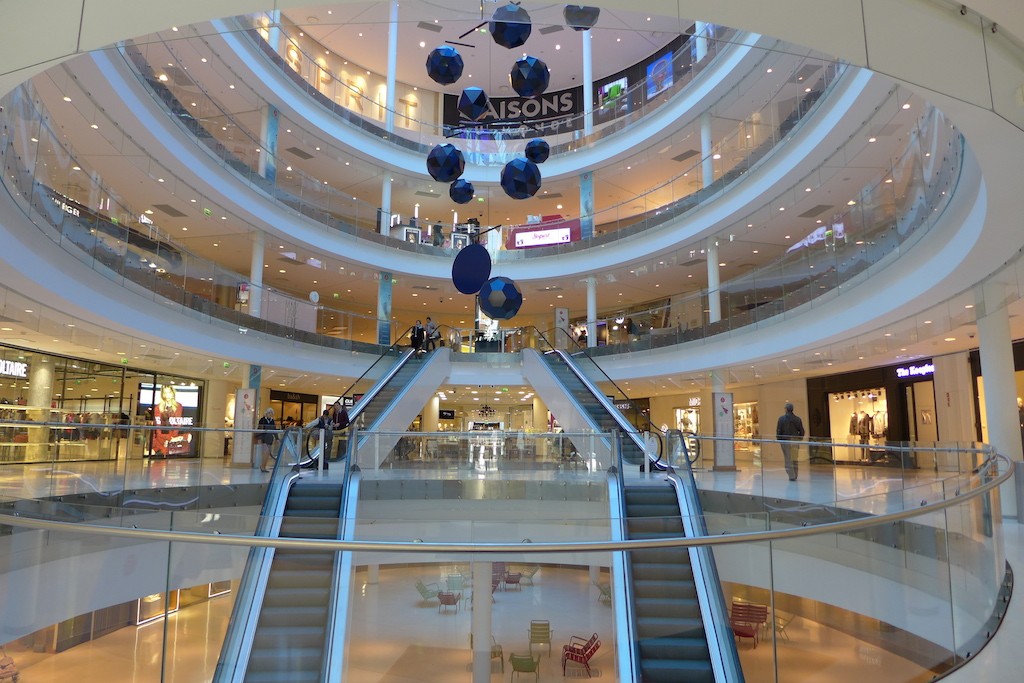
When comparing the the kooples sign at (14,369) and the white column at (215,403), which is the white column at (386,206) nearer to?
the white column at (215,403)

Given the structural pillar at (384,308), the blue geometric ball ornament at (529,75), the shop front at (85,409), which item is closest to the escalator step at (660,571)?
the blue geometric ball ornament at (529,75)

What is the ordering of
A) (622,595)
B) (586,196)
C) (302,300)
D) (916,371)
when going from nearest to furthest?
(622,595), (916,371), (302,300), (586,196)

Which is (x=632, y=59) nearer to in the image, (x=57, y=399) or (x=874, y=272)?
(x=874, y=272)

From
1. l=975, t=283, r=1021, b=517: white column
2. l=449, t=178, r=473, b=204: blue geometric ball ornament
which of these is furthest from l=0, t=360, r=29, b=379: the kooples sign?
l=975, t=283, r=1021, b=517: white column

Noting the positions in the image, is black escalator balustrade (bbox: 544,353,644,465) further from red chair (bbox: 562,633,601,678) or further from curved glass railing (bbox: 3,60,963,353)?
red chair (bbox: 562,633,601,678)

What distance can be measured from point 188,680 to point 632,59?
29536mm

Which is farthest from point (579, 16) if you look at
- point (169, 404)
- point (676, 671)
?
point (169, 404)

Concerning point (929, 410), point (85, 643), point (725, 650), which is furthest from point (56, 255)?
point (929, 410)

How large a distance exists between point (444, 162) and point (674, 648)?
6.33 metres

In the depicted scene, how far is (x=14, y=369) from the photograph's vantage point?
50.2 feet

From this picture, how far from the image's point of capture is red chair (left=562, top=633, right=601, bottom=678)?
3710 mm

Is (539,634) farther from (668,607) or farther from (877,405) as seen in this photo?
(877,405)

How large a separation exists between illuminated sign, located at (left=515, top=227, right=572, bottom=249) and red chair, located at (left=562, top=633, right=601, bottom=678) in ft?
66.2

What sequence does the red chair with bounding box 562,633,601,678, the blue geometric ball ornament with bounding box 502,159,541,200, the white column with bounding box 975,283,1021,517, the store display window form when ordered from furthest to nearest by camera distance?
the store display window < the white column with bounding box 975,283,1021,517 < the blue geometric ball ornament with bounding box 502,159,541,200 < the red chair with bounding box 562,633,601,678
